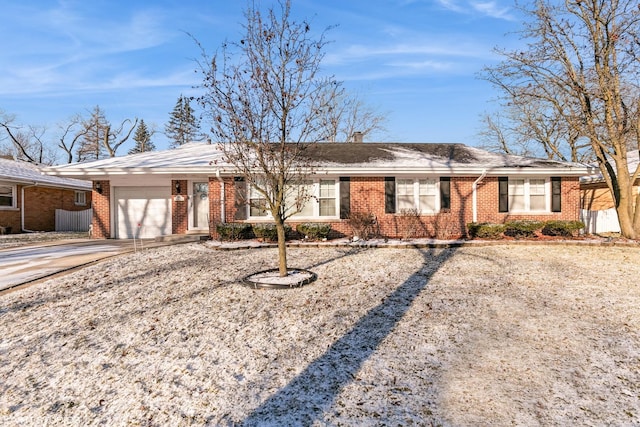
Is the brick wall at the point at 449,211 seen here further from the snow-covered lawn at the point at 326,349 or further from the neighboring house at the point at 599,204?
the snow-covered lawn at the point at 326,349

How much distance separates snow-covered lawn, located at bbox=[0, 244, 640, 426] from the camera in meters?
3.25

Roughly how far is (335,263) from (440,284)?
2.51 metres

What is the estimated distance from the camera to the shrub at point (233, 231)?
11430mm

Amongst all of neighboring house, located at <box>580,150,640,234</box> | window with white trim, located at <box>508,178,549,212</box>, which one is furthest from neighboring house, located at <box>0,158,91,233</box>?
neighboring house, located at <box>580,150,640,234</box>

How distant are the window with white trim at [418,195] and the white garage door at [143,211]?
354 inches

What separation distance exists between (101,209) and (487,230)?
1419 centimetres

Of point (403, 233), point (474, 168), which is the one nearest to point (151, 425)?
point (403, 233)

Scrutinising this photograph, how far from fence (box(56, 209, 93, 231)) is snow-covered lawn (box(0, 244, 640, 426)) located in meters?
14.3

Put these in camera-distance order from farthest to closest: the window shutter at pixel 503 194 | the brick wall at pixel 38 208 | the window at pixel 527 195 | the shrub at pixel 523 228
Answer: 1. the brick wall at pixel 38 208
2. the window at pixel 527 195
3. the window shutter at pixel 503 194
4. the shrub at pixel 523 228

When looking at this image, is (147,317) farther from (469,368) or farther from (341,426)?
(469,368)

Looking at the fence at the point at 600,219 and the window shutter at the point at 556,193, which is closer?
the window shutter at the point at 556,193

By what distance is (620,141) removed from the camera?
12523mm

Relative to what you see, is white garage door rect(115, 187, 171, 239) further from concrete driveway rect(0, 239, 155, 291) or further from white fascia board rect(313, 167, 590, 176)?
white fascia board rect(313, 167, 590, 176)

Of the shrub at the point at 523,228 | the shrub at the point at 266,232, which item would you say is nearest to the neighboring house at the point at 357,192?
the shrub at the point at 523,228
